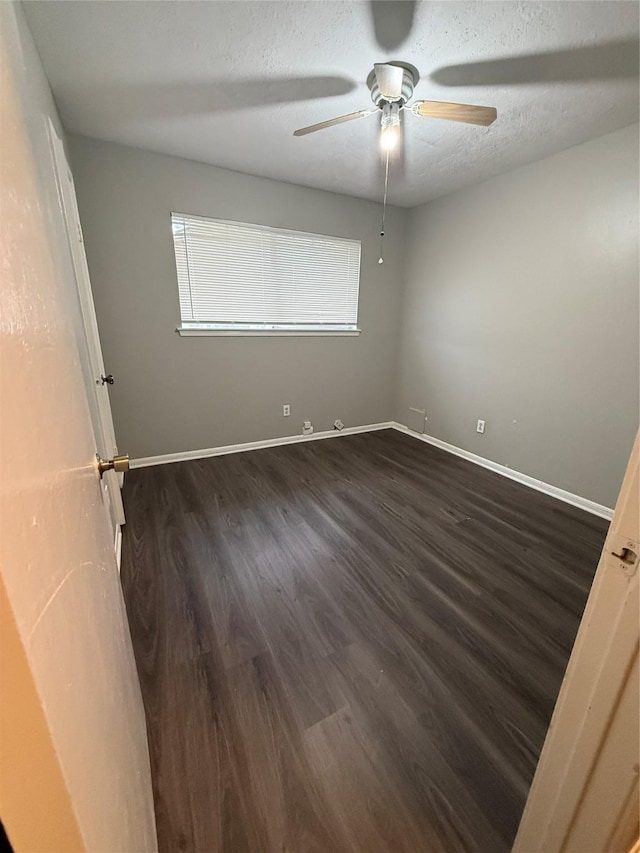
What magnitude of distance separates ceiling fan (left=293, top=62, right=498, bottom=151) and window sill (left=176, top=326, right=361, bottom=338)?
1667 mm

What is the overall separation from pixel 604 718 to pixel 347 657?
Result: 3.34ft

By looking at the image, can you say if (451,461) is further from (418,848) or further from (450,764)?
(418,848)

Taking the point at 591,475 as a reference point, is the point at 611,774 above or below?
above

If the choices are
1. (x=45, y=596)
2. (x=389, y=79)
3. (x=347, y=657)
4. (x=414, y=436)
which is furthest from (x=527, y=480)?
(x=45, y=596)

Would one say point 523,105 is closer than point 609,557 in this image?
No

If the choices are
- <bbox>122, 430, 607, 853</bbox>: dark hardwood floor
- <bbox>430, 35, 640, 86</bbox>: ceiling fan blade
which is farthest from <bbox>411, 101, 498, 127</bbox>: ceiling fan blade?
<bbox>122, 430, 607, 853</bbox>: dark hardwood floor

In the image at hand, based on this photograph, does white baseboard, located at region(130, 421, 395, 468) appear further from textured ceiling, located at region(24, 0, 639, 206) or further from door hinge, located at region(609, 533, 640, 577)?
door hinge, located at region(609, 533, 640, 577)

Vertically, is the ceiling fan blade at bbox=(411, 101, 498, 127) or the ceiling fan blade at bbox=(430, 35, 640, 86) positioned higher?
the ceiling fan blade at bbox=(430, 35, 640, 86)

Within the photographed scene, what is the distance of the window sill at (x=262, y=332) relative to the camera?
2988 millimetres

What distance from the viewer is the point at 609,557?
538 mm

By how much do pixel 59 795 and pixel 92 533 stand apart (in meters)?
0.45

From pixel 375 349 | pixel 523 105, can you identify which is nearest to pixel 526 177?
pixel 523 105

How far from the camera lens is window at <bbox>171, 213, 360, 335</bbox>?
2.88 meters

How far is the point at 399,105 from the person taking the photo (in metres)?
1.75
